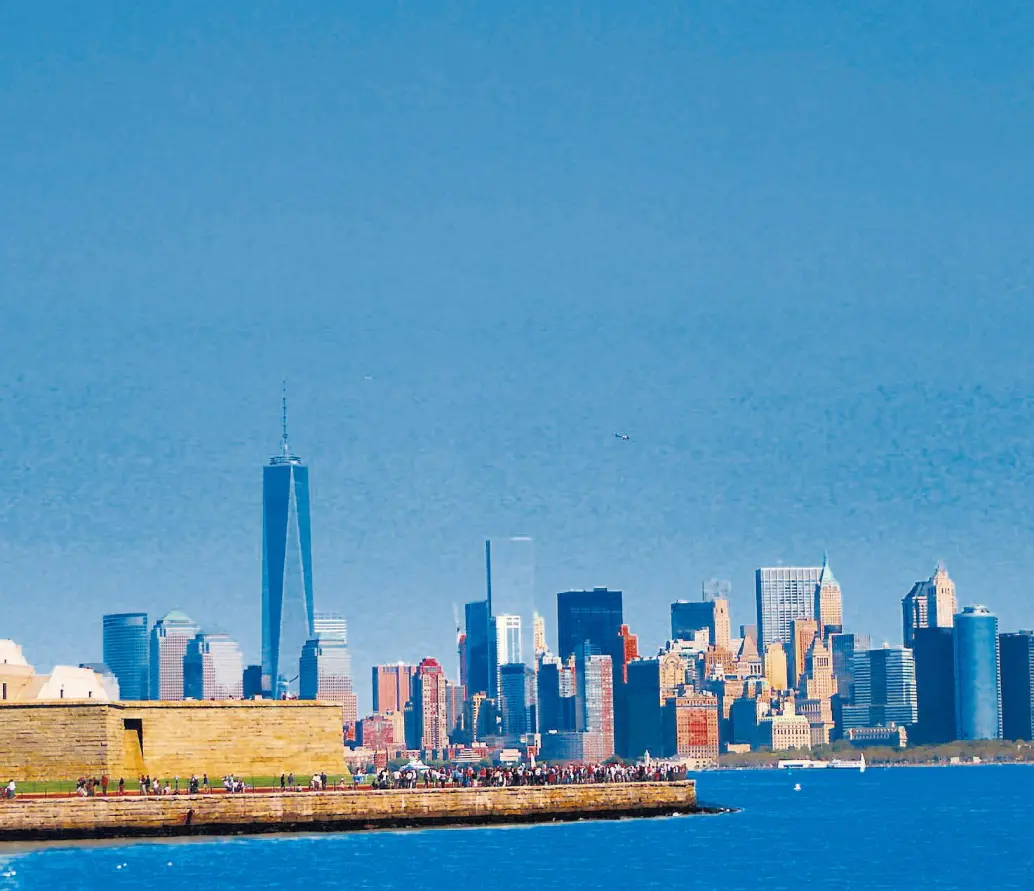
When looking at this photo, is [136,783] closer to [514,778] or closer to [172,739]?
[172,739]

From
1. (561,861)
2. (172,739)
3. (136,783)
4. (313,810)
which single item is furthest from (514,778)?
(561,861)

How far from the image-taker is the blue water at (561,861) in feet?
232

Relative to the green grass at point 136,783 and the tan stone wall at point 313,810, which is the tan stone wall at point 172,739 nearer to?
the green grass at point 136,783

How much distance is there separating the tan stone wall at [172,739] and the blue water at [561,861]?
22.5 feet

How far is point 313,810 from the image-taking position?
282 feet

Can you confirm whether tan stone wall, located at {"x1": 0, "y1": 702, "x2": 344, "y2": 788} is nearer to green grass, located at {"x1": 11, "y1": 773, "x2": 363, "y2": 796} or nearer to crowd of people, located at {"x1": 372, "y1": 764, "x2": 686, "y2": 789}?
green grass, located at {"x1": 11, "y1": 773, "x2": 363, "y2": 796}

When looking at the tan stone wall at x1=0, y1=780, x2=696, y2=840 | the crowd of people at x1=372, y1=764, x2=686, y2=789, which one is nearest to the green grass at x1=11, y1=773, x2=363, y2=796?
the tan stone wall at x1=0, y1=780, x2=696, y2=840

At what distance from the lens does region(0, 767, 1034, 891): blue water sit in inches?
2788

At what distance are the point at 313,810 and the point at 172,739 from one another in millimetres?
8381

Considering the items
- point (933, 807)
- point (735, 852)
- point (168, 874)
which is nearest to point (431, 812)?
point (735, 852)

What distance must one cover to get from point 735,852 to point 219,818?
19087 millimetres

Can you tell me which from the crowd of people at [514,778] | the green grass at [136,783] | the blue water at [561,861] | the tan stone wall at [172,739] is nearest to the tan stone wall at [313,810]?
the blue water at [561,861]

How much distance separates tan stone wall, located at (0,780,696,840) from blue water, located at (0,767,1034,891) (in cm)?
76

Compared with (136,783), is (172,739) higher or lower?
higher
